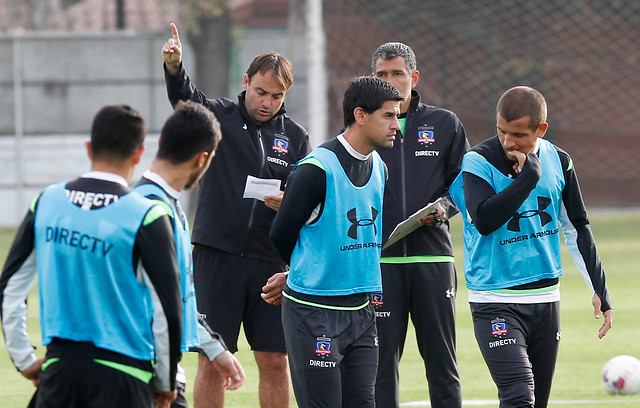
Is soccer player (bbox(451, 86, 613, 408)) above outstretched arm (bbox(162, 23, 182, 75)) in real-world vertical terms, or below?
below

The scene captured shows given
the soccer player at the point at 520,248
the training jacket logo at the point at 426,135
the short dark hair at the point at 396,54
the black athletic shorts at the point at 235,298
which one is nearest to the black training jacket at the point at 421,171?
the training jacket logo at the point at 426,135

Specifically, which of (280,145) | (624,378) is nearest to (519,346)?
(280,145)

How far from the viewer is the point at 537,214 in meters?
5.54

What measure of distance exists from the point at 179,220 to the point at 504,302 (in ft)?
6.68

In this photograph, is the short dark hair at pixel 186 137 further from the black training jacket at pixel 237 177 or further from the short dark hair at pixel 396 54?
the short dark hair at pixel 396 54

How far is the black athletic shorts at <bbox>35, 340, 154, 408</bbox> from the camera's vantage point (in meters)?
3.93

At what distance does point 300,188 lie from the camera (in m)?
5.04

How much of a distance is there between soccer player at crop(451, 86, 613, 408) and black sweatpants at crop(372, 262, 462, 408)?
428mm

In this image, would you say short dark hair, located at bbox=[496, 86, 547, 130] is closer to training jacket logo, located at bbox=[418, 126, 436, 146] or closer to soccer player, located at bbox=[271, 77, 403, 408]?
soccer player, located at bbox=[271, 77, 403, 408]

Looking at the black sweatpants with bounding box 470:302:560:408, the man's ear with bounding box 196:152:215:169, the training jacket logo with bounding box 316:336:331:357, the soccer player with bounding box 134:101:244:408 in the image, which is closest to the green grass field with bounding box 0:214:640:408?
the black sweatpants with bounding box 470:302:560:408

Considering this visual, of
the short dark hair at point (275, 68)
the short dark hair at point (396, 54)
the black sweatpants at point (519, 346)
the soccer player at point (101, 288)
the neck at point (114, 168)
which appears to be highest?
the short dark hair at point (396, 54)

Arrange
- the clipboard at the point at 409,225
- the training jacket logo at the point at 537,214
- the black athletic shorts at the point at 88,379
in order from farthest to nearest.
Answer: the clipboard at the point at 409,225 < the training jacket logo at the point at 537,214 < the black athletic shorts at the point at 88,379

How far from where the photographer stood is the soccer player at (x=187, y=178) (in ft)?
13.9

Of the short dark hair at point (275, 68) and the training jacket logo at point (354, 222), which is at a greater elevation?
the short dark hair at point (275, 68)
